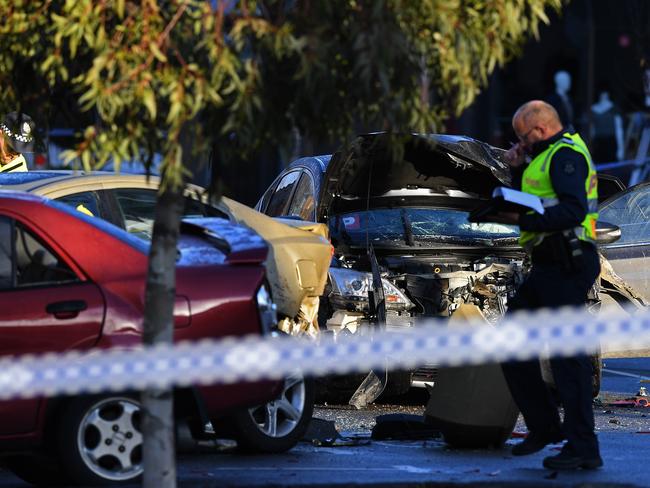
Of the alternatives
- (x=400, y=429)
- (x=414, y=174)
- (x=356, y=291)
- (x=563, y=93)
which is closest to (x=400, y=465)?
(x=400, y=429)

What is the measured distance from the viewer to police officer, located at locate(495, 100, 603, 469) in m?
7.87

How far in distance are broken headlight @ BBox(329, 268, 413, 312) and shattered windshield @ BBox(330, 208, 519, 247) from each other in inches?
22.8

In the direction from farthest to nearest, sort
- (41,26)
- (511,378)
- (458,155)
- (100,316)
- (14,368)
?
(458,155)
(511,378)
(100,316)
(41,26)
(14,368)

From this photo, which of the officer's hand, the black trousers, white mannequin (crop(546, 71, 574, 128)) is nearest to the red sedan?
the black trousers

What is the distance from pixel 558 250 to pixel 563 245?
1.4 inches

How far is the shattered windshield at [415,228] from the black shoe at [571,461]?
3.88m

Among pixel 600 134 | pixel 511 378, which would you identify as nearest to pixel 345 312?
pixel 511 378

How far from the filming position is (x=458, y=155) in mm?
11727

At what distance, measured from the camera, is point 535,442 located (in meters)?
8.34

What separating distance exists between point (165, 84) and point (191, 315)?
186 centimetres

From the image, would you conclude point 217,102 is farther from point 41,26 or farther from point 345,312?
point 345,312

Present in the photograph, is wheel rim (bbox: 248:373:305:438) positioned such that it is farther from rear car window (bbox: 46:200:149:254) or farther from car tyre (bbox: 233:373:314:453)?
rear car window (bbox: 46:200:149:254)

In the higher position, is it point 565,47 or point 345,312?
point 565,47

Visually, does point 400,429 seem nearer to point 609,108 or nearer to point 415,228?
point 415,228
